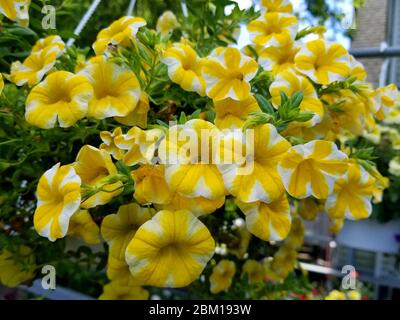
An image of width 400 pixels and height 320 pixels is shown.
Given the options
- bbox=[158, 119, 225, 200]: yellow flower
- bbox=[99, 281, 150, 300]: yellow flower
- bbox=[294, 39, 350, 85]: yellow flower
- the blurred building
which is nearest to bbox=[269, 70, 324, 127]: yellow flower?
bbox=[294, 39, 350, 85]: yellow flower

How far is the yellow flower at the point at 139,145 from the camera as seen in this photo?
42cm

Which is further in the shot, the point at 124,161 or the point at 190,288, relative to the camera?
the point at 190,288

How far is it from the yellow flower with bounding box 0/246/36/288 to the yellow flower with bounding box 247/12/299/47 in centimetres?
42

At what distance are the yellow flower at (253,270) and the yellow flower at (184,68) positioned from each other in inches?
13.8

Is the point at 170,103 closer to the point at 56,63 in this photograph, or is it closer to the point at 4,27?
the point at 56,63

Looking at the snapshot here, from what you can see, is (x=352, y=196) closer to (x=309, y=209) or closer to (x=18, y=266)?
(x=309, y=209)

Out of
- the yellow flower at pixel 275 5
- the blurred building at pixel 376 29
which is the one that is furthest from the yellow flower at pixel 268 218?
Answer: the blurred building at pixel 376 29

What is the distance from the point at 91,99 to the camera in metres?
0.50

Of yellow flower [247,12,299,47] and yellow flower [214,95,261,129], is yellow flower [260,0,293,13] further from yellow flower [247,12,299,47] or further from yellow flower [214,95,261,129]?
yellow flower [214,95,261,129]

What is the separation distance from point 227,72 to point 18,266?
15.5 inches

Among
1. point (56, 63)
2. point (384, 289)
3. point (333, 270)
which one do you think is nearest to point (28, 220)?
point (56, 63)

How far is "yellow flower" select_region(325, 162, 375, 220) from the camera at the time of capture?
0.52 metres

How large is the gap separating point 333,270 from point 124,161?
164 cm

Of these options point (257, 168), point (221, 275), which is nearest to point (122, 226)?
point (257, 168)
